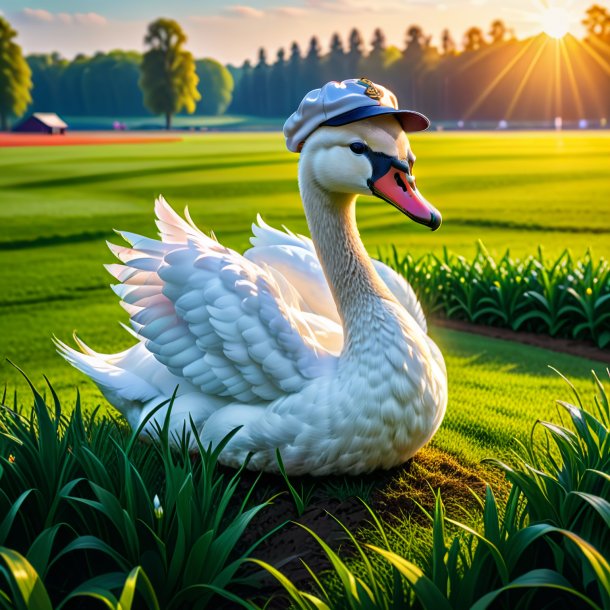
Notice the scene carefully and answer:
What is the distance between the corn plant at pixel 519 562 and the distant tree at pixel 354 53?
69699mm

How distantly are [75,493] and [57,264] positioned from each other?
7.33m

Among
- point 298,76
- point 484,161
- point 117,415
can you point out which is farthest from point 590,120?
point 117,415

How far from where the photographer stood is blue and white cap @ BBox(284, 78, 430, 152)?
9.44 ft

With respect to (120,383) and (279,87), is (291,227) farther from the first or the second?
(279,87)

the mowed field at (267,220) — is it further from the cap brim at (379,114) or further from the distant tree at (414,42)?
the distant tree at (414,42)

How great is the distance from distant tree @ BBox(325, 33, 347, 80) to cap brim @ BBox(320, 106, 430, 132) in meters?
69.2

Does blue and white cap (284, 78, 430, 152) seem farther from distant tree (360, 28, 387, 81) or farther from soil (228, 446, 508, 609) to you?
distant tree (360, 28, 387, 81)

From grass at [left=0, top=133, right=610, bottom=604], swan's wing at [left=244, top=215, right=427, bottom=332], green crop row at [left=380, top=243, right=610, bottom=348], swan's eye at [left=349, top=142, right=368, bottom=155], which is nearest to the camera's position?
swan's eye at [left=349, top=142, right=368, bottom=155]

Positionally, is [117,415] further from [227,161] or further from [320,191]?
[227,161]

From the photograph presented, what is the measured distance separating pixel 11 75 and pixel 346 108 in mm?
54530

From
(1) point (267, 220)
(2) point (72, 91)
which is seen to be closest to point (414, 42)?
(2) point (72, 91)

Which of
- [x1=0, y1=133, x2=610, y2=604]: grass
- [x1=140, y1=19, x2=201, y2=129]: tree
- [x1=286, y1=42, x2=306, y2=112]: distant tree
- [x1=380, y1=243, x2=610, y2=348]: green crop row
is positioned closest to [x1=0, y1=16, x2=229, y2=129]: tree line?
[x1=140, y1=19, x2=201, y2=129]: tree

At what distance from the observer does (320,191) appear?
10.3ft

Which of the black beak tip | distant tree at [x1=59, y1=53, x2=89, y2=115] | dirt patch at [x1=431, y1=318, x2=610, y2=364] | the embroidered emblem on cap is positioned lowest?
dirt patch at [x1=431, y1=318, x2=610, y2=364]
